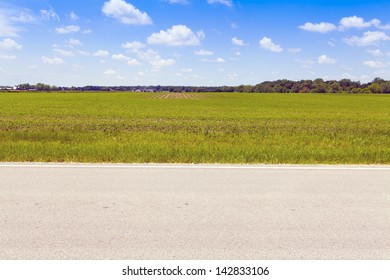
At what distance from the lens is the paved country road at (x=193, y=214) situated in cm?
374

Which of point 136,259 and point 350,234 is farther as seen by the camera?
point 350,234

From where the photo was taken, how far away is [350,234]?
4.12m

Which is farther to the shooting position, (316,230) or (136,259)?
(316,230)

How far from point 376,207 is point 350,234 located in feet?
4.09

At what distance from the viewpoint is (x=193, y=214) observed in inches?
186

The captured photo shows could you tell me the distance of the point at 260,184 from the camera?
20.7 feet

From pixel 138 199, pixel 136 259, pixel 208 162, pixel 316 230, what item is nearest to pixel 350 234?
pixel 316 230

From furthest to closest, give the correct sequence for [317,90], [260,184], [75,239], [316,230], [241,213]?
1. [317,90]
2. [260,184]
3. [241,213]
4. [316,230]
5. [75,239]

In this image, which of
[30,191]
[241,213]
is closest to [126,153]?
[30,191]

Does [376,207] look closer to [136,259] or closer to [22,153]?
[136,259]

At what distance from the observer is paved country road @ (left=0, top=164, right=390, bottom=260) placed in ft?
12.3

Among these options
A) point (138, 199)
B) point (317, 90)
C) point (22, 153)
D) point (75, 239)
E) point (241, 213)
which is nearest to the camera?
point (75, 239)

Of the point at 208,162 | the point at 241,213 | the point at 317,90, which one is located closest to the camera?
the point at 241,213
